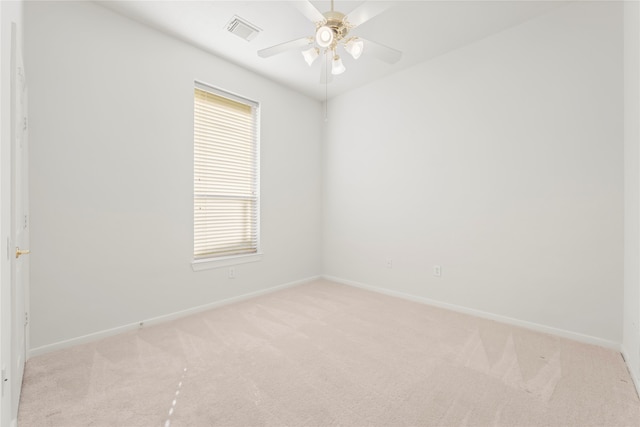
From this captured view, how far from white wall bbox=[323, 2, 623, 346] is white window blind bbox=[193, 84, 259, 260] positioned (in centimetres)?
155

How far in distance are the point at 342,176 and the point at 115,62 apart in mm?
2948

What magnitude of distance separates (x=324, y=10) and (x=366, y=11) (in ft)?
3.32

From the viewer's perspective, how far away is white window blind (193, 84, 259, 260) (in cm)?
326

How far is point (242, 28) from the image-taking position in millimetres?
2754

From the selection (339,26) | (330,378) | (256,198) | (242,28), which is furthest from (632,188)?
(256,198)

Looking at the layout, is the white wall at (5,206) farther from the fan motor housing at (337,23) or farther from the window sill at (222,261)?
the window sill at (222,261)

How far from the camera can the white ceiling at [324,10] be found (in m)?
2.49

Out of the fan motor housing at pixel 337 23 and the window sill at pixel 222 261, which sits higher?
the fan motor housing at pixel 337 23

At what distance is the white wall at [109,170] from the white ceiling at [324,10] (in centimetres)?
22

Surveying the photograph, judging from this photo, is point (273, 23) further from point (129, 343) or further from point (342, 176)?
point (129, 343)

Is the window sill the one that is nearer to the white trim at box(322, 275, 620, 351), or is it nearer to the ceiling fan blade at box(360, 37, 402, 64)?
the white trim at box(322, 275, 620, 351)

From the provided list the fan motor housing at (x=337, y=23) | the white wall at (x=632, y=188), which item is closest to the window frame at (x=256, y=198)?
the fan motor housing at (x=337, y=23)

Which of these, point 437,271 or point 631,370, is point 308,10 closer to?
point 437,271

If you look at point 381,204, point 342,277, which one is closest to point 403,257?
point 381,204
